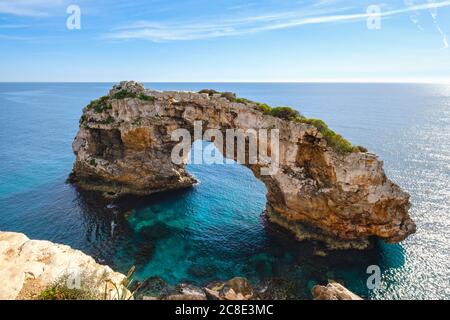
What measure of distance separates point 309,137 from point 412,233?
15.7m

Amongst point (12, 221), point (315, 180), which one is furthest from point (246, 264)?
point (12, 221)

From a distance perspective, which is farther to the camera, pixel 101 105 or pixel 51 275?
pixel 101 105

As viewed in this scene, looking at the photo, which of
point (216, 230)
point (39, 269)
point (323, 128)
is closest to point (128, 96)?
point (216, 230)

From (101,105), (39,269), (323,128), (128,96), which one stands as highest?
(128,96)

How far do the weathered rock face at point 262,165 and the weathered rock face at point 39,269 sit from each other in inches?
1002

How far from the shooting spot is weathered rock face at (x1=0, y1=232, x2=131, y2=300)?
52.9 ft

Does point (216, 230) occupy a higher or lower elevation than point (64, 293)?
lower

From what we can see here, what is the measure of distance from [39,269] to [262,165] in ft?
93.0

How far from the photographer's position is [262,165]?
41281mm

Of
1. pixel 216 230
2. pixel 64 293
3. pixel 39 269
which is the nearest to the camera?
pixel 64 293

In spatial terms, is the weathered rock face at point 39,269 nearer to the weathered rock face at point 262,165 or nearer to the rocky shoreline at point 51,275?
the rocky shoreline at point 51,275

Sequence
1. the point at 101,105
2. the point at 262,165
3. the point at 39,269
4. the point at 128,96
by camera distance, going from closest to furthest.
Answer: the point at 39,269
the point at 262,165
the point at 128,96
the point at 101,105

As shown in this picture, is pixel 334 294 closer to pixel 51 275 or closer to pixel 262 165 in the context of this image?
pixel 51 275
